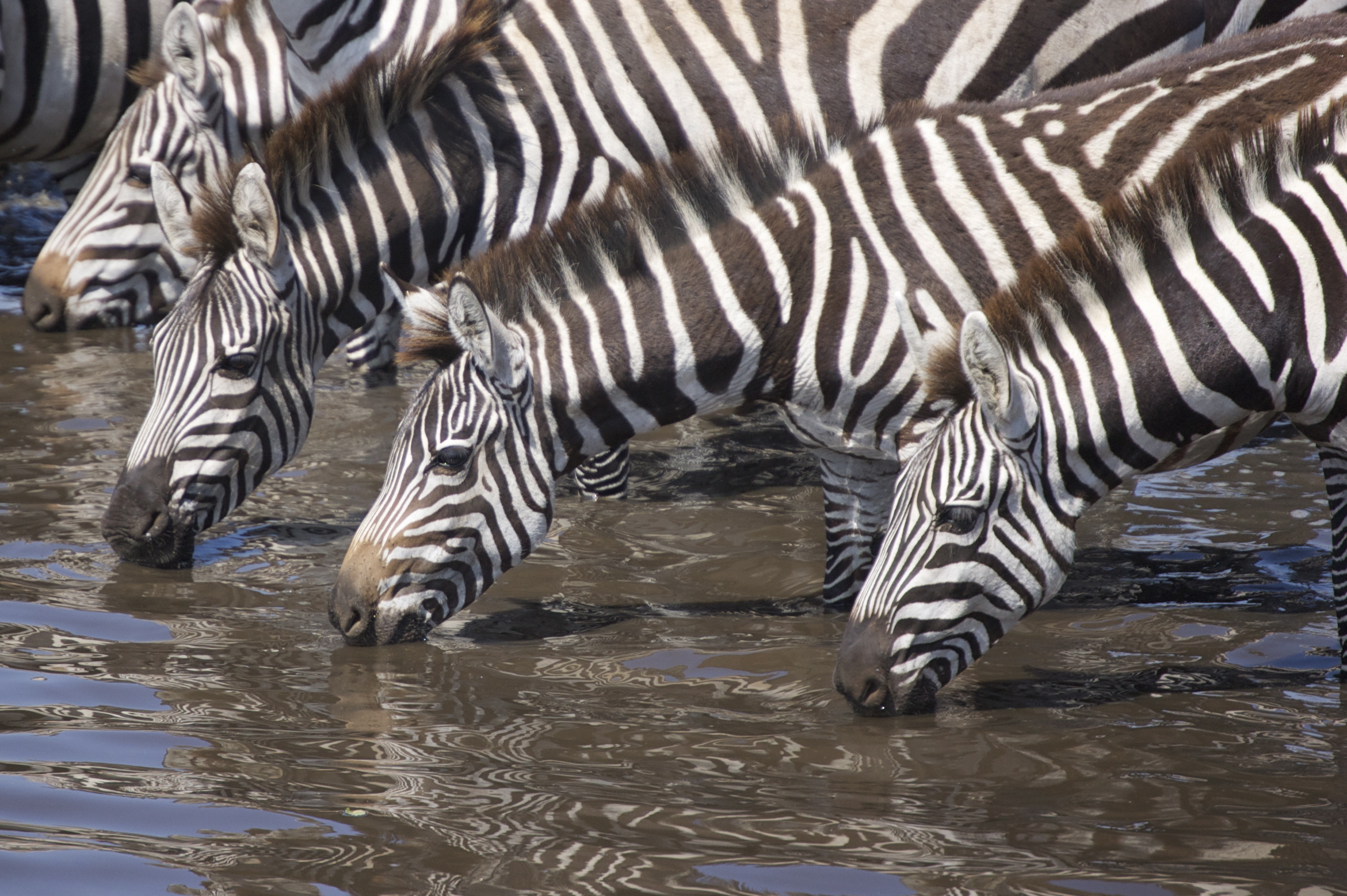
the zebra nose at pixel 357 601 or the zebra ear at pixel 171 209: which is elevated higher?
the zebra ear at pixel 171 209

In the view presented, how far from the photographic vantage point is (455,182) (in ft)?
21.5

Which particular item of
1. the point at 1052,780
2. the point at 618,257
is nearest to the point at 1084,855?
the point at 1052,780

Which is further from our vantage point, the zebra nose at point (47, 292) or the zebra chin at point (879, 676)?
the zebra nose at point (47, 292)

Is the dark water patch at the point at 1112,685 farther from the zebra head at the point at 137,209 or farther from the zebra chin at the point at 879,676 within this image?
the zebra head at the point at 137,209

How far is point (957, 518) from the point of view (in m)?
4.39

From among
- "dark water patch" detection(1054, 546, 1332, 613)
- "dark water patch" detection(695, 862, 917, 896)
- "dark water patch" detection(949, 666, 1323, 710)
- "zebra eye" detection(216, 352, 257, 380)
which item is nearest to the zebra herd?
"zebra eye" detection(216, 352, 257, 380)

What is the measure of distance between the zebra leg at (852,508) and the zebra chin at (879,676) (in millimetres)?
1308

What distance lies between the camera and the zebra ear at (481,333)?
194 inches

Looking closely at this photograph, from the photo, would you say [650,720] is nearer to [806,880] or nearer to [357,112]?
[806,880]

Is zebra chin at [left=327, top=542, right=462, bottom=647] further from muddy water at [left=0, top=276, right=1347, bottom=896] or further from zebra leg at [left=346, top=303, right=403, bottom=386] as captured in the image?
zebra leg at [left=346, top=303, right=403, bottom=386]

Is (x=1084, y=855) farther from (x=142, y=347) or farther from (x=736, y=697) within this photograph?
(x=142, y=347)

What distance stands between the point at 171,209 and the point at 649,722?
3.73 meters

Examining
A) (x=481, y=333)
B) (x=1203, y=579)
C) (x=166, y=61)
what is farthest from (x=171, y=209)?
(x=1203, y=579)

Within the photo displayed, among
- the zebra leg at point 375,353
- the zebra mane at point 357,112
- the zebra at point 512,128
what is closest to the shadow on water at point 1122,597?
the zebra at point 512,128
